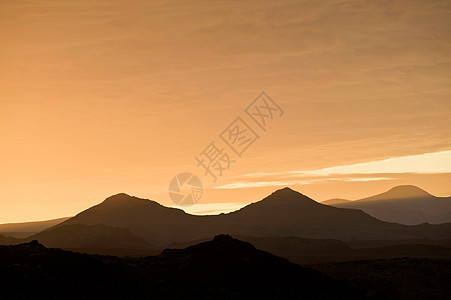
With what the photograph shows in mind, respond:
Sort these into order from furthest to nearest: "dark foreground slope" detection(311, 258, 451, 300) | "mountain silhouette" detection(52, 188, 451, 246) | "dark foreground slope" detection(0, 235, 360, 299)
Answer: "mountain silhouette" detection(52, 188, 451, 246)
"dark foreground slope" detection(311, 258, 451, 300)
"dark foreground slope" detection(0, 235, 360, 299)

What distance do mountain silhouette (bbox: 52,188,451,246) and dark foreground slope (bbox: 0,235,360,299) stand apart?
112 m

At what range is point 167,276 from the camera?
34.0 m

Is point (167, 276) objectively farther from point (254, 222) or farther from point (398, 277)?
point (254, 222)

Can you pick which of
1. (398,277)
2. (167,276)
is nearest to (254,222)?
(398,277)

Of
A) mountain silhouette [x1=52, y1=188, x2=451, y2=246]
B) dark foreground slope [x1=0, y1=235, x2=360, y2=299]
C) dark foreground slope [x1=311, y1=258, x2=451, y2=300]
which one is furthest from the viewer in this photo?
mountain silhouette [x1=52, y1=188, x2=451, y2=246]

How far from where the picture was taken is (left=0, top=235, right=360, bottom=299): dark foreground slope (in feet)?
97.5

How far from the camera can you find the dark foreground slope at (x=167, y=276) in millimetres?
29719

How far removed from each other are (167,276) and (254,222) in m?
144

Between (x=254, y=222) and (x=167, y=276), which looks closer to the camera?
(x=167, y=276)

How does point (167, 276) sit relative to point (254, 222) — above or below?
below

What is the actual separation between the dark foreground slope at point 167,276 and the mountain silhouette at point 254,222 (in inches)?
4393

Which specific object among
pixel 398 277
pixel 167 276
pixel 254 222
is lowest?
pixel 398 277

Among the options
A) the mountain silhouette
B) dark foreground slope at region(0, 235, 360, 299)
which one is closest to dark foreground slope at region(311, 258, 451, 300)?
dark foreground slope at region(0, 235, 360, 299)

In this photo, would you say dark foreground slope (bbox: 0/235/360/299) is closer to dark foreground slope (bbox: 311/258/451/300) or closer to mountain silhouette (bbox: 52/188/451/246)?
dark foreground slope (bbox: 311/258/451/300)
